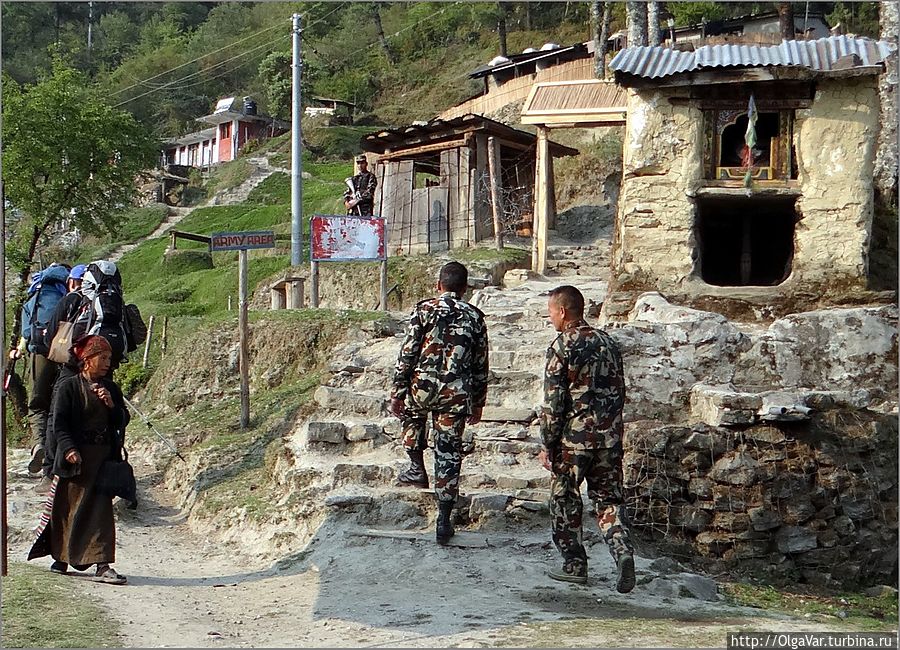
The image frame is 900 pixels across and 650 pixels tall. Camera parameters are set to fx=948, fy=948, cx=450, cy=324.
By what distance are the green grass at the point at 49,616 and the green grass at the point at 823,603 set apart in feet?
12.8

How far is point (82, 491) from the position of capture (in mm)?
6262

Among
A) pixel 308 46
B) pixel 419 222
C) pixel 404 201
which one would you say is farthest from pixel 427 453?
pixel 308 46

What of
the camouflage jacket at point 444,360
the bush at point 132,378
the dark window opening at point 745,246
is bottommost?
the bush at point 132,378

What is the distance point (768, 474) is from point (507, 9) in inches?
2056

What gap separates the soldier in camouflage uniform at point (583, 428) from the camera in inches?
A: 233

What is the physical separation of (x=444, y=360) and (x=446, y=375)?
11 cm

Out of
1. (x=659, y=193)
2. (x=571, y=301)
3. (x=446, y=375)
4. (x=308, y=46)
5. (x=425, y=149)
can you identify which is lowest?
(x=446, y=375)

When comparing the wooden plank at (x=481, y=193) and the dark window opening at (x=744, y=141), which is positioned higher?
the wooden plank at (x=481, y=193)

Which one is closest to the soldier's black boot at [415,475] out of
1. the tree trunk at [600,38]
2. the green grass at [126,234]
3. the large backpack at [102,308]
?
the large backpack at [102,308]

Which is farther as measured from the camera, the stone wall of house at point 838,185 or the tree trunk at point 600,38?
the tree trunk at point 600,38

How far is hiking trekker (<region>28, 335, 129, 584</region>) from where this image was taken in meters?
6.23

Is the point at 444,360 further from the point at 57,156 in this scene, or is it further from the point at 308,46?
the point at 308,46

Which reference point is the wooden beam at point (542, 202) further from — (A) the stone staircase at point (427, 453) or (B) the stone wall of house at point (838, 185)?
(B) the stone wall of house at point (838, 185)

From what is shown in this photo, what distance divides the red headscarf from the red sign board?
6967 millimetres
